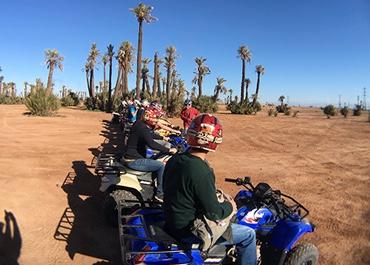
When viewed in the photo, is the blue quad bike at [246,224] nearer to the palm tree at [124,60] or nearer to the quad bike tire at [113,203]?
the quad bike tire at [113,203]

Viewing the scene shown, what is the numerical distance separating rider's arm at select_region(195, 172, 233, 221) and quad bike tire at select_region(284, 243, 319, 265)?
1238mm

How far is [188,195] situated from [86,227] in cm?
364

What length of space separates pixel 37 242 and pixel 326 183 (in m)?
7.29

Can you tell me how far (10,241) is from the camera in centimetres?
629

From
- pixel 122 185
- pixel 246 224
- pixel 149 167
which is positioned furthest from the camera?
pixel 149 167

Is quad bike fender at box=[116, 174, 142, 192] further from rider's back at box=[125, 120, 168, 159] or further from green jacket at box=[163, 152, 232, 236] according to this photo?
green jacket at box=[163, 152, 232, 236]

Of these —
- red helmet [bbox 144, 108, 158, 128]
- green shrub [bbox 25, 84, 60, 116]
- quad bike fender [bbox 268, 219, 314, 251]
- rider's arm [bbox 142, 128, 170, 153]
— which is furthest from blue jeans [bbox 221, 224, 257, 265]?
green shrub [bbox 25, 84, 60, 116]

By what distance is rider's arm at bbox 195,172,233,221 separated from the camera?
12.5 ft

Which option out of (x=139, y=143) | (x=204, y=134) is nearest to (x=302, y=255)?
(x=204, y=134)

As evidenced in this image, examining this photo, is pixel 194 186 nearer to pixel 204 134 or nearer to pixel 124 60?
pixel 204 134

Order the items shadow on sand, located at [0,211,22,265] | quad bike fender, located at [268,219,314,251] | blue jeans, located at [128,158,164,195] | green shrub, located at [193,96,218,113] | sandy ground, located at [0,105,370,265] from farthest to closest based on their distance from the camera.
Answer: green shrub, located at [193,96,218,113], blue jeans, located at [128,158,164,195], sandy ground, located at [0,105,370,265], shadow on sand, located at [0,211,22,265], quad bike fender, located at [268,219,314,251]

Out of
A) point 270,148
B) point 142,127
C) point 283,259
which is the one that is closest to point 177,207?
point 283,259

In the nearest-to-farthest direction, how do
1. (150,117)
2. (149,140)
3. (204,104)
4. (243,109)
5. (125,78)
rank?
(149,140), (150,117), (204,104), (243,109), (125,78)

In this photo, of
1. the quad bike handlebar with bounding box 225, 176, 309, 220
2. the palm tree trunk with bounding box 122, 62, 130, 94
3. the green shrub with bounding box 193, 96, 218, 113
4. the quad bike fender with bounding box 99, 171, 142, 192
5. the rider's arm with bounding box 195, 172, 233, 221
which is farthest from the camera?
the palm tree trunk with bounding box 122, 62, 130, 94
